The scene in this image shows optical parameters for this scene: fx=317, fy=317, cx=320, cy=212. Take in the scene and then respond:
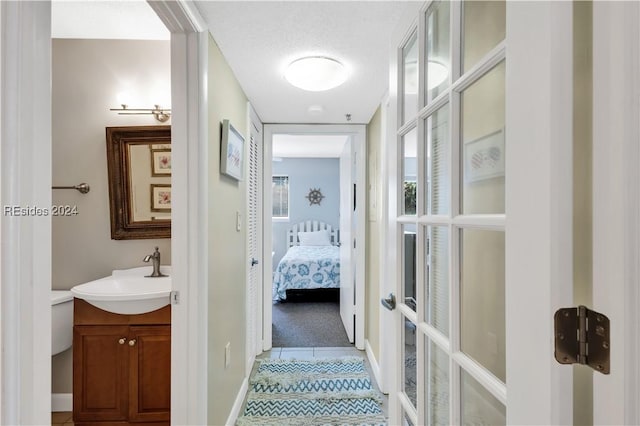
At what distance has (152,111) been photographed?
2.06m

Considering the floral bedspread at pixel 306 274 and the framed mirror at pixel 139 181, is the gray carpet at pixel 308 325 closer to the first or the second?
the floral bedspread at pixel 306 274

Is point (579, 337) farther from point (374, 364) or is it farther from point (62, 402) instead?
point (62, 402)

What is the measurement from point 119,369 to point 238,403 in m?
0.79

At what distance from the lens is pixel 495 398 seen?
2.15ft

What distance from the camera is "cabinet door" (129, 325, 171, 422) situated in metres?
1.64

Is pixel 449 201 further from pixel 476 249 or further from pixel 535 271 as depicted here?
pixel 535 271

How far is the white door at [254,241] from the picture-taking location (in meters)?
2.53

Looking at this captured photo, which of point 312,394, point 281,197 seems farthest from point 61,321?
point 281,197

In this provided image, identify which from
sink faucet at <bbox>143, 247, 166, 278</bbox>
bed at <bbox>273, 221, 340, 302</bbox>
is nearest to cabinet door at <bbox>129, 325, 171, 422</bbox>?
sink faucet at <bbox>143, 247, 166, 278</bbox>

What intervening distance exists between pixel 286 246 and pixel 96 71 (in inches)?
184

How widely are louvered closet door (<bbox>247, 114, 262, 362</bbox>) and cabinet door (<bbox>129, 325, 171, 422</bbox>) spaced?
875 mm

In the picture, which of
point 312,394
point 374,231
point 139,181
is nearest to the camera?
point 139,181

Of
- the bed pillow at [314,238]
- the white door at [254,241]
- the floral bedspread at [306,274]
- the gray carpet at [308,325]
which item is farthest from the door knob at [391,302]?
the bed pillow at [314,238]

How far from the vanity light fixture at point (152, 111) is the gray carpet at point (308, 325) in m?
2.26
